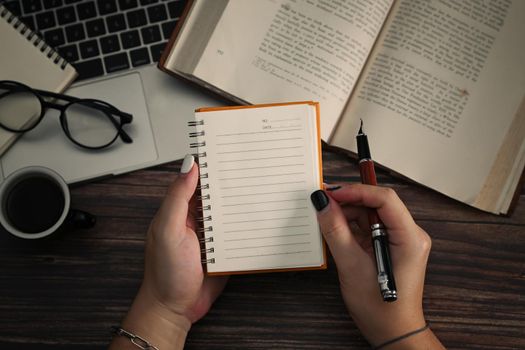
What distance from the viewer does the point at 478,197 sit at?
0.74 meters

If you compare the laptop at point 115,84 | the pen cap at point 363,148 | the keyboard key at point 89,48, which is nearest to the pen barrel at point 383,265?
the pen cap at point 363,148

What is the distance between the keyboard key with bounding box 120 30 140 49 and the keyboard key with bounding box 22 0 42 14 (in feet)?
0.50

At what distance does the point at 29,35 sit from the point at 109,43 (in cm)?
13

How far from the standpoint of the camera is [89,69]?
30.9 inches

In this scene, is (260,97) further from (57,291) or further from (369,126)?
(57,291)

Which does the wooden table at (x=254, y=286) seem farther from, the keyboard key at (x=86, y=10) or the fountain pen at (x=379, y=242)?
the keyboard key at (x=86, y=10)

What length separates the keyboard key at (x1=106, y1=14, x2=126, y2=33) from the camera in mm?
793

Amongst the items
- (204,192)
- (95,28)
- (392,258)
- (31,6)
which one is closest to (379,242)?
(392,258)

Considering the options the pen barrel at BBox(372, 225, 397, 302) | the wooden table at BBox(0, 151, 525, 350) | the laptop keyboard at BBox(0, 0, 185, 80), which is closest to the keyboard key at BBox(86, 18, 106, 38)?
the laptop keyboard at BBox(0, 0, 185, 80)

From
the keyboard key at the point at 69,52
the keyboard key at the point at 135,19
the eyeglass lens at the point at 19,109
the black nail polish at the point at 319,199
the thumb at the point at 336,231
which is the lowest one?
the eyeglass lens at the point at 19,109

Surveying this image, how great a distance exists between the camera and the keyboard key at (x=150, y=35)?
790mm

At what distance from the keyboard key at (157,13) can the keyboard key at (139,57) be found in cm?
6

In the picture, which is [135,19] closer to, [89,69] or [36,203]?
[89,69]

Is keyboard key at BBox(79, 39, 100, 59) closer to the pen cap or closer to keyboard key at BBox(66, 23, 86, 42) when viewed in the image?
keyboard key at BBox(66, 23, 86, 42)
